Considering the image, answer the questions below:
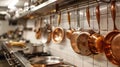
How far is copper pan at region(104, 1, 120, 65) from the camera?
3.84ft

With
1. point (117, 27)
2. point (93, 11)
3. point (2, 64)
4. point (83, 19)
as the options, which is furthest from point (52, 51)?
point (2, 64)

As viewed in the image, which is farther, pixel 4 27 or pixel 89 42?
pixel 4 27

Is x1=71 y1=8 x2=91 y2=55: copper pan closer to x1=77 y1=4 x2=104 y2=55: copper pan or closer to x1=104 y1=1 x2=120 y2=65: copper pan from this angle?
x1=77 y1=4 x2=104 y2=55: copper pan

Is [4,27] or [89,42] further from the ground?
[4,27]

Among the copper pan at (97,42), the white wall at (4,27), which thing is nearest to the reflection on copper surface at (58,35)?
the copper pan at (97,42)

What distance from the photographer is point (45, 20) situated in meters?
3.19

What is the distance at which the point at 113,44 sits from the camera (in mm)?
1218

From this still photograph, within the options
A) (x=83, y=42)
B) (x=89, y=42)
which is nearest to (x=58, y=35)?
(x=83, y=42)

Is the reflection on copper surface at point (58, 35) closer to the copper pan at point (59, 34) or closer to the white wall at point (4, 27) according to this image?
the copper pan at point (59, 34)

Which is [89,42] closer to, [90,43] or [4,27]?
[90,43]

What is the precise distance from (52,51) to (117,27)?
1661 millimetres

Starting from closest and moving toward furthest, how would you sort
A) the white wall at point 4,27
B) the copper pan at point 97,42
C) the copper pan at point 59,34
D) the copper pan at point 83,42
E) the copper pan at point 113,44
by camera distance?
the copper pan at point 113,44, the copper pan at point 97,42, the copper pan at point 83,42, the copper pan at point 59,34, the white wall at point 4,27

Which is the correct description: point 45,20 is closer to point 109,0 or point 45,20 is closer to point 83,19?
point 83,19

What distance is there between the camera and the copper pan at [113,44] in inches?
46.1
